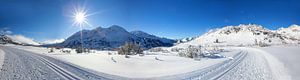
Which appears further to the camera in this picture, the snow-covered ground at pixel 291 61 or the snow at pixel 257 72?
the snow-covered ground at pixel 291 61

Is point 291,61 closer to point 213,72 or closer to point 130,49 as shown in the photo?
point 213,72

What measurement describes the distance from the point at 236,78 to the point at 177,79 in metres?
2.75

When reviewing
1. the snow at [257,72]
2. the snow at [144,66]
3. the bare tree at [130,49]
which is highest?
the bare tree at [130,49]

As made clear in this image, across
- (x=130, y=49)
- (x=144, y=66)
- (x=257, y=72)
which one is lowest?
(x=257, y=72)

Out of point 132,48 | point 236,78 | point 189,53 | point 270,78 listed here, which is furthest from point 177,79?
point 132,48

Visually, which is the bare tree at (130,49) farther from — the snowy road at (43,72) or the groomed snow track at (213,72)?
the groomed snow track at (213,72)

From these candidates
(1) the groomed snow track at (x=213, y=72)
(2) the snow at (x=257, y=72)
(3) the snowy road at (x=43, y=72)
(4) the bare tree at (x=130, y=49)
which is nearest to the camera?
(3) the snowy road at (x=43, y=72)

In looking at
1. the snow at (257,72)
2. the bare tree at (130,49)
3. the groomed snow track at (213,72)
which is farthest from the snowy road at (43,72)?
the bare tree at (130,49)

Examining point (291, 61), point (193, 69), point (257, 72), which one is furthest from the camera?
point (291, 61)

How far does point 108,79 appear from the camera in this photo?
10.4 m

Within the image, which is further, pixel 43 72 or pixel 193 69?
pixel 193 69

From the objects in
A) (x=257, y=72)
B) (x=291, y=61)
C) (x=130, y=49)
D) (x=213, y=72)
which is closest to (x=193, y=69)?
(x=213, y=72)

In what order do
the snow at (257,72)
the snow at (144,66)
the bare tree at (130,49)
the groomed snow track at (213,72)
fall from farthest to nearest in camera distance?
1. the bare tree at (130,49)
2. the snow at (144,66)
3. the snow at (257,72)
4. the groomed snow track at (213,72)

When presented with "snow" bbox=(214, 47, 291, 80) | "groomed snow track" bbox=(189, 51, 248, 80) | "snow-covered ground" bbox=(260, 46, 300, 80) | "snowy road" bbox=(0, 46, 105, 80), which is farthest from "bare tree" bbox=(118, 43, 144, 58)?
"snow-covered ground" bbox=(260, 46, 300, 80)
